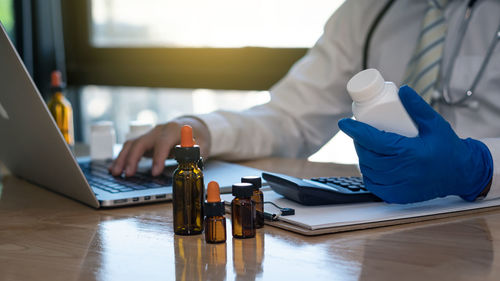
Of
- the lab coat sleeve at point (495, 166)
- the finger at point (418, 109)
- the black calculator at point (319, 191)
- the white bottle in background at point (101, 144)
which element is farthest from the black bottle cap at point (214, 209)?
the white bottle in background at point (101, 144)

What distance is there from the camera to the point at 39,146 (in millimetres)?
947

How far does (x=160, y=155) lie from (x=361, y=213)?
46 centimetres

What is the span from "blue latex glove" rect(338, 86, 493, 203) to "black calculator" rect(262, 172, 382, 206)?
3 centimetres

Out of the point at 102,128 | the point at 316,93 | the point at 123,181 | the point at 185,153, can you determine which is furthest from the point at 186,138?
the point at 316,93

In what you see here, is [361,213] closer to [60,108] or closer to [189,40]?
[60,108]

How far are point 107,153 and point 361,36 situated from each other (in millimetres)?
698

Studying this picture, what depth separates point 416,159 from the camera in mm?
764

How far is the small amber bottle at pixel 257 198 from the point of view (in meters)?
0.73

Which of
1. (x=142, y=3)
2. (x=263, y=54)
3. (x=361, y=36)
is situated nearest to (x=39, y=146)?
(x=361, y=36)

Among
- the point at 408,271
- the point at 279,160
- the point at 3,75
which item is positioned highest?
the point at 3,75

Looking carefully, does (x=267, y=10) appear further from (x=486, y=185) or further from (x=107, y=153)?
(x=486, y=185)

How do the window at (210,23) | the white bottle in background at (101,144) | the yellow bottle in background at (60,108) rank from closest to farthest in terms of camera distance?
the white bottle in background at (101,144), the yellow bottle in background at (60,108), the window at (210,23)

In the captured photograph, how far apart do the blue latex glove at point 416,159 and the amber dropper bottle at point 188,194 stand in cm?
19

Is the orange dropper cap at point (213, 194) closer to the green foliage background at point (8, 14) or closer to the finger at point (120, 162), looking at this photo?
the finger at point (120, 162)
